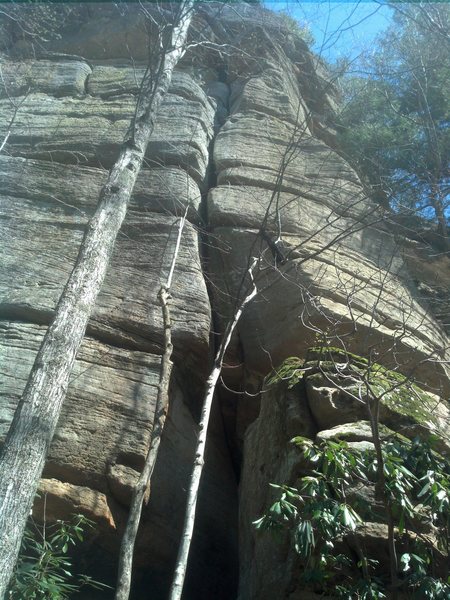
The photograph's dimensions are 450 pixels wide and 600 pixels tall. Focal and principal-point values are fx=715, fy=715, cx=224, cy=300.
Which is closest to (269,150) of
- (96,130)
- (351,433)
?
(96,130)

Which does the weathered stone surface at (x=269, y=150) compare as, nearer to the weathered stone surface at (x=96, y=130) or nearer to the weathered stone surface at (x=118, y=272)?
the weathered stone surface at (x=96, y=130)

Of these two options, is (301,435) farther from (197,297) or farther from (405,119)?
(405,119)

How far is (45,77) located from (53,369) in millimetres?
9586

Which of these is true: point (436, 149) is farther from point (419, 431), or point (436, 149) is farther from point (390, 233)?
point (419, 431)

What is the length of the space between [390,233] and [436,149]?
270cm

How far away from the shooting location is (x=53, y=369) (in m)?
5.54

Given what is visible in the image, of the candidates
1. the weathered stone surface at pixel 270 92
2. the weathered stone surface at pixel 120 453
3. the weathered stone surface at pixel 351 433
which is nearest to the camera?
the weathered stone surface at pixel 351 433

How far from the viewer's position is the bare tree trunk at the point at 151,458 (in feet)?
17.0

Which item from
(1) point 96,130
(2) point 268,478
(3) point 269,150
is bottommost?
(2) point 268,478

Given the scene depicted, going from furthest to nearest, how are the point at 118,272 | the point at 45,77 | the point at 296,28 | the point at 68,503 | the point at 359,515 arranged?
1. the point at 296,28
2. the point at 45,77
3. the point at 118,272
4. the point at 68,503
5. the point at 359,515

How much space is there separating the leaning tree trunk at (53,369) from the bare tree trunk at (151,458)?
90 cm

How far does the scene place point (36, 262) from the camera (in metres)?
8.70

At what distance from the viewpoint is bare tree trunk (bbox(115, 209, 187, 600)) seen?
17.0ft

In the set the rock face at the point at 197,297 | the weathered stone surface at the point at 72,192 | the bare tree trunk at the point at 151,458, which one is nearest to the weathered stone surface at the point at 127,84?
the rock face at the point at 197,297
